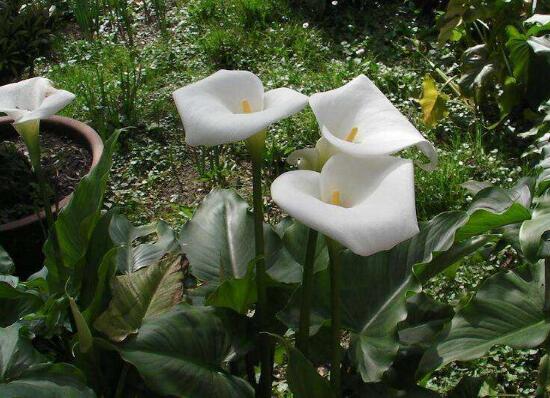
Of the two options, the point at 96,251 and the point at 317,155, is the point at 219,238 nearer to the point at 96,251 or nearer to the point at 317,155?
the point at 96,251

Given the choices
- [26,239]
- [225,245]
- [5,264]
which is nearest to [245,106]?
[225,245]

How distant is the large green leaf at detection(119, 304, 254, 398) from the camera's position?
1424 mm

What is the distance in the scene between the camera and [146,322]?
149 cm

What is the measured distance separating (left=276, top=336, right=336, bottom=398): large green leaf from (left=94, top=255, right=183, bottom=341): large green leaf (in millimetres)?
331

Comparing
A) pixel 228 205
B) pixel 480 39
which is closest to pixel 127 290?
pixel 228 205

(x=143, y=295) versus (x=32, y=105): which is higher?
(x=32, y=105)

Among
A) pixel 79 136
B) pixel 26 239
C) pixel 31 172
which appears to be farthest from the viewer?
pixel 79 136

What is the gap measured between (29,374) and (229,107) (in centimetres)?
65

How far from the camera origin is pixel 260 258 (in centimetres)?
154

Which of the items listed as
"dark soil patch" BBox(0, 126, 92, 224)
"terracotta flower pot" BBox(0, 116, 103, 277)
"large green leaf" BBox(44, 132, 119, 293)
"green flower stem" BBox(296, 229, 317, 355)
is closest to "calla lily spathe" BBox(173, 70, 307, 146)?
"green flower stem" BBox(296, 229, 317, 355)

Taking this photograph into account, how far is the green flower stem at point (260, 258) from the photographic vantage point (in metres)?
1.44

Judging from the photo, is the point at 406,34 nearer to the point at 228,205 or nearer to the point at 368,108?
the point at 228,205

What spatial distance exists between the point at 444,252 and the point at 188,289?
0.63 metres

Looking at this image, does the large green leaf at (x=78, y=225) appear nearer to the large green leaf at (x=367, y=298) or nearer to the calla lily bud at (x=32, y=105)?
the calla lily bud at (x=32, y=105)
